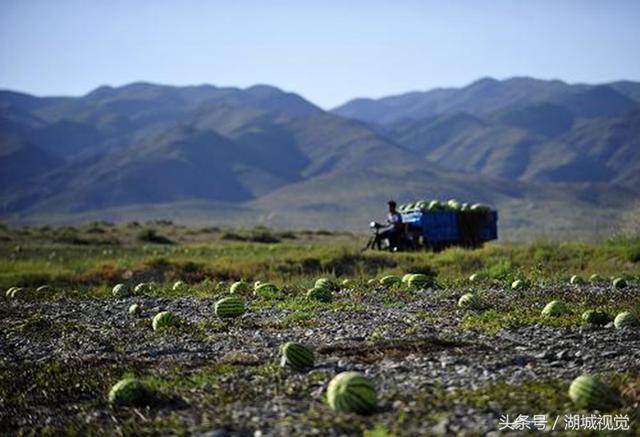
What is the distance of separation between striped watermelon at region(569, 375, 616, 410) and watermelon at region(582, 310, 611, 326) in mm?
4845

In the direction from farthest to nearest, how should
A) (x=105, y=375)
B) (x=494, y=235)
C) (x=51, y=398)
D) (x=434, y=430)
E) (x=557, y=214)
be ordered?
(x=557, y=214)
(x=494, y=235)
(x=105, y=375)
(x=51, y=398)
(x=434, y=430)

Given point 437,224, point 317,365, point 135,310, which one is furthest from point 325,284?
point 437,224

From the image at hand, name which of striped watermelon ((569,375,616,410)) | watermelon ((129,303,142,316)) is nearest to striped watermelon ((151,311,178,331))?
watermelon ((129,303,142,316))

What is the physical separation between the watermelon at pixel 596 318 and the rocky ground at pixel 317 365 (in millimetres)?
201

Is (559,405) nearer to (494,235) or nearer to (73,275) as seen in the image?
(73,275)

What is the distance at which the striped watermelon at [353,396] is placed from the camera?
Result: 8031 mm

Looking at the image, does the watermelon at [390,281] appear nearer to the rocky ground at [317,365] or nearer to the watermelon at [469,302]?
the rocky ground at [317,365]

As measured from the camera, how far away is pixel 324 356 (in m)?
11.0

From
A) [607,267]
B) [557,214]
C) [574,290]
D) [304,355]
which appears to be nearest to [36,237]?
[607,267]

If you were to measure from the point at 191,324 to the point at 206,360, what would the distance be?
137 inches

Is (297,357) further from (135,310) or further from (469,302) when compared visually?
(135,310)

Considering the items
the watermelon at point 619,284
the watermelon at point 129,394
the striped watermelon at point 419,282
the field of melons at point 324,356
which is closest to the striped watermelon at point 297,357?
the field of melons at point 324,356

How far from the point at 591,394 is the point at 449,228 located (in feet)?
85.7

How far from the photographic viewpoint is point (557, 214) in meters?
162
